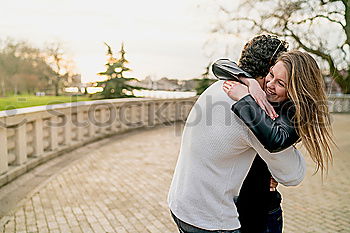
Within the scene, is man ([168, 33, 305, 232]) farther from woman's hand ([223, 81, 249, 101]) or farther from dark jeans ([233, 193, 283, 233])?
dark jeans ([233, 193, 283, 233])

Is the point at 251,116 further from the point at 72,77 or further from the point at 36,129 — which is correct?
the point at 72,77

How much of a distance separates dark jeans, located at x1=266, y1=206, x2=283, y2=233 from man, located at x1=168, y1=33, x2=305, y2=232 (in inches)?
14.8

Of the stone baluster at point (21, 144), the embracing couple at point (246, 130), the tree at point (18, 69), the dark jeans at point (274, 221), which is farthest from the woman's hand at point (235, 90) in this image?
the tree at point (18, 69)

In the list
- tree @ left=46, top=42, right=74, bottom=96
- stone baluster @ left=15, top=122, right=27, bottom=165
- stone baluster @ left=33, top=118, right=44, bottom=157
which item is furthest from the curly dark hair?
tree @ left=46, top=42, right=74, bottom=96

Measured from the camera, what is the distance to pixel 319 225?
14.1 feet

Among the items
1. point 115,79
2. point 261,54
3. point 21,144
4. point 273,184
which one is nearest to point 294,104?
point 261,54

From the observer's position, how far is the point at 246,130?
4.53 feet

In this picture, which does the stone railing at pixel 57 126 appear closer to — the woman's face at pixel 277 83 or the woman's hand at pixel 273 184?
the woman's hand at pixel 273 184

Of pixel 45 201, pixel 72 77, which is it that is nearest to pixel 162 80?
pixel 72 77

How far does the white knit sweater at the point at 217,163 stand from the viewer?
1405 mm

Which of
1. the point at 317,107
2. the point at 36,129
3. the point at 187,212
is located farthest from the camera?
the point at 36,129

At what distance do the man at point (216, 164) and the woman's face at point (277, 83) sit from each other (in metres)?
0.22

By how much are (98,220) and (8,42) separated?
21.6 feet

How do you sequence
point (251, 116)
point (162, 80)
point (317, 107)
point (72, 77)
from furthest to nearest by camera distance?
1. point (162, 80)
2. point (72, 77)
3. point (317, 107)
4. point (251, 116)
